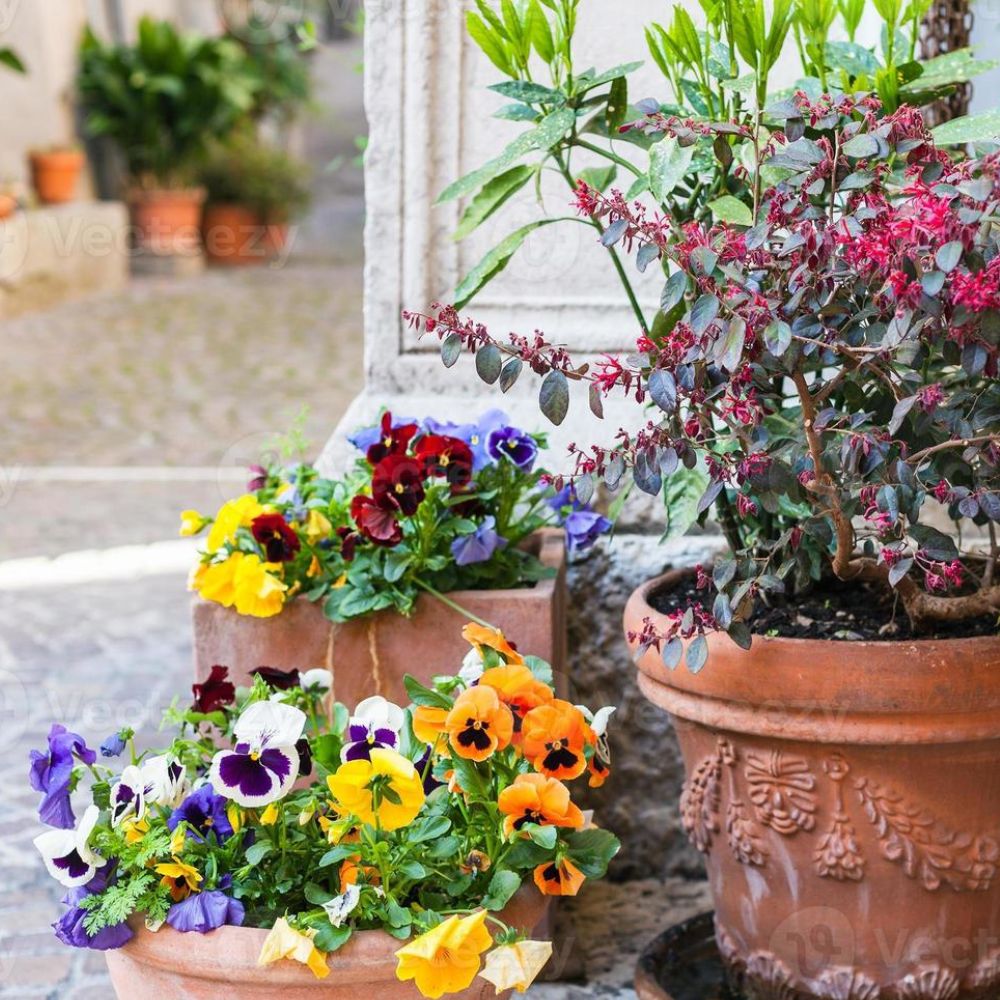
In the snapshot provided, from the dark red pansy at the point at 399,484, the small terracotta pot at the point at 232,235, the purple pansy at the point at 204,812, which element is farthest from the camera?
the small terracotta pot at the point at 232,235

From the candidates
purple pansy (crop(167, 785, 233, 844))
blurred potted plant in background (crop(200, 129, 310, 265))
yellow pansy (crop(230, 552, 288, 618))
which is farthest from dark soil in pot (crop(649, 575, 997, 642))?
blurred potted plant in background (crop(200, 129, 310, 265))

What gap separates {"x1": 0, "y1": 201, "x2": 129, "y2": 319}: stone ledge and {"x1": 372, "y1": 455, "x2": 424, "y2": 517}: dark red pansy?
813cm

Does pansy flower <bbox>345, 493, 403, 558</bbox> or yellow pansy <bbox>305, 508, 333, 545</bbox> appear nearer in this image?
pansy flower <bbox>345, 493, 403, 558</bbox>

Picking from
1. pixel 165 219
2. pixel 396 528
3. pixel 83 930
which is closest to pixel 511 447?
pixel 396 528

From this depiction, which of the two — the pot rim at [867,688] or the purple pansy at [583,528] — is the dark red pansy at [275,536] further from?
the pot rim at [867,688]

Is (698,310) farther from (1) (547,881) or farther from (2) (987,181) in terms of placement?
(1) (547,881)

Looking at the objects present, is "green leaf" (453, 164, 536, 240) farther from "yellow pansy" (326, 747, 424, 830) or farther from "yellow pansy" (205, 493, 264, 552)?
"yellow pansy" (326, 747, 424, 830)

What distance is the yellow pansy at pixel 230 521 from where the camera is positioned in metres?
2.22

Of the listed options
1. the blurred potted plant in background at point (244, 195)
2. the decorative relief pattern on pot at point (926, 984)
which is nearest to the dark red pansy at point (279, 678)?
the decorative relief pattern on pot at point (926, 984)

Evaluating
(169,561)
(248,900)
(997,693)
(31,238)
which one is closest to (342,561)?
(248,900)

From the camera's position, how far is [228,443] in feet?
21.8

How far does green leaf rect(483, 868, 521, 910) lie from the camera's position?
1617 millimetres

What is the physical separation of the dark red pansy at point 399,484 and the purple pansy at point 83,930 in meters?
0.66

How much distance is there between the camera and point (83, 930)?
1.60 m
